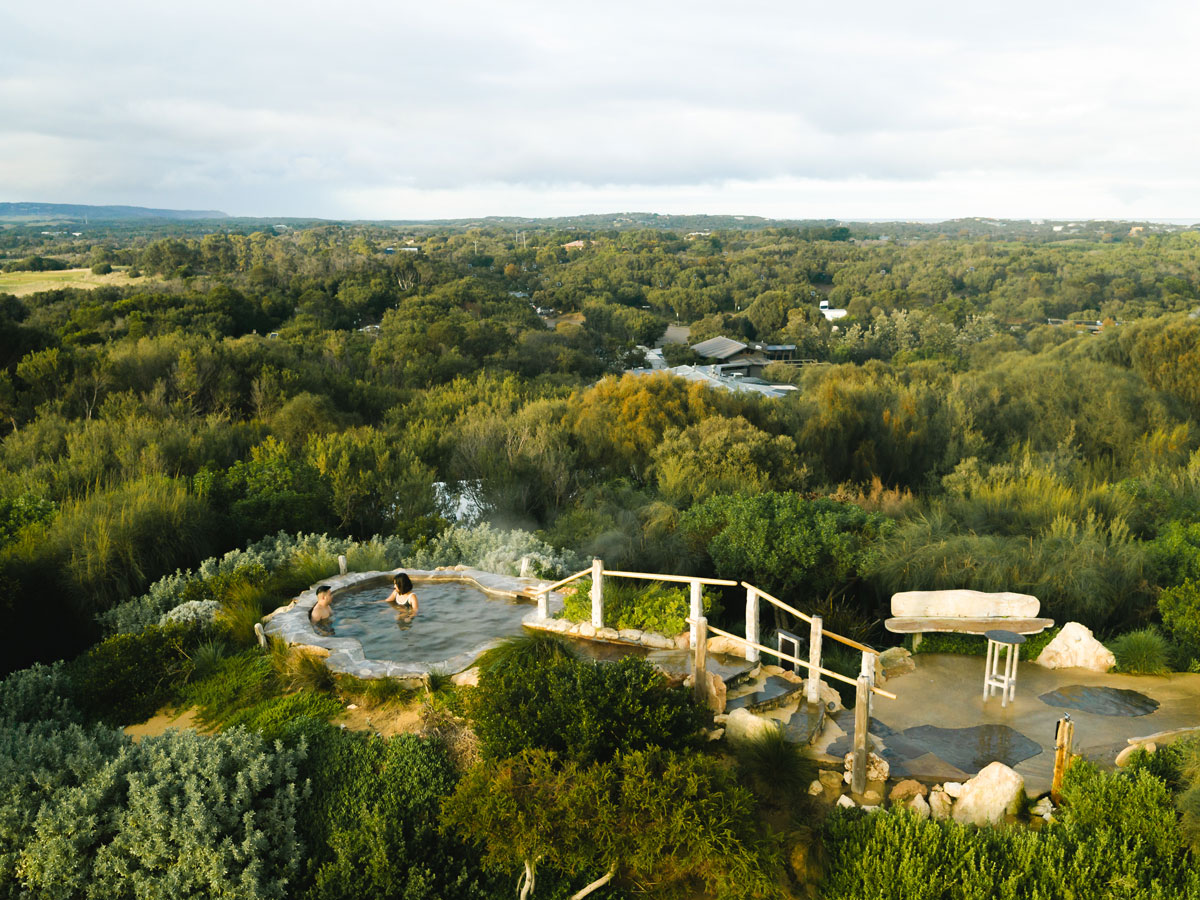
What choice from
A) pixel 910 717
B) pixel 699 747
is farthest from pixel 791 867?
pixel 910 717

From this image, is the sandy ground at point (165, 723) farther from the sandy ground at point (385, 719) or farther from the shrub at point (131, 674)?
the sandy ground at point (385, 719)

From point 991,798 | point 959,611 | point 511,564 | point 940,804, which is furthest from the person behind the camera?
point 511,564

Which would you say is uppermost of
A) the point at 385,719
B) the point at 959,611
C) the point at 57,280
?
the point at 57,280

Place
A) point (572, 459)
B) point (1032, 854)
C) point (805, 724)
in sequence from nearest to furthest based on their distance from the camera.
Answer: point (1032, 854) < point (805, 724) < point (572, 459)

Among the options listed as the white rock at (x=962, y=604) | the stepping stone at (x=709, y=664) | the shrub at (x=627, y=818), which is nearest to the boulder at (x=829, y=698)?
the stepping stone at (x=709, y=664)

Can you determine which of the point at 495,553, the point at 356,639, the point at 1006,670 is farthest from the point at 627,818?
the point at 495,553

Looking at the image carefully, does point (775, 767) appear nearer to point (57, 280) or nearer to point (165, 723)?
point (165, 723)
